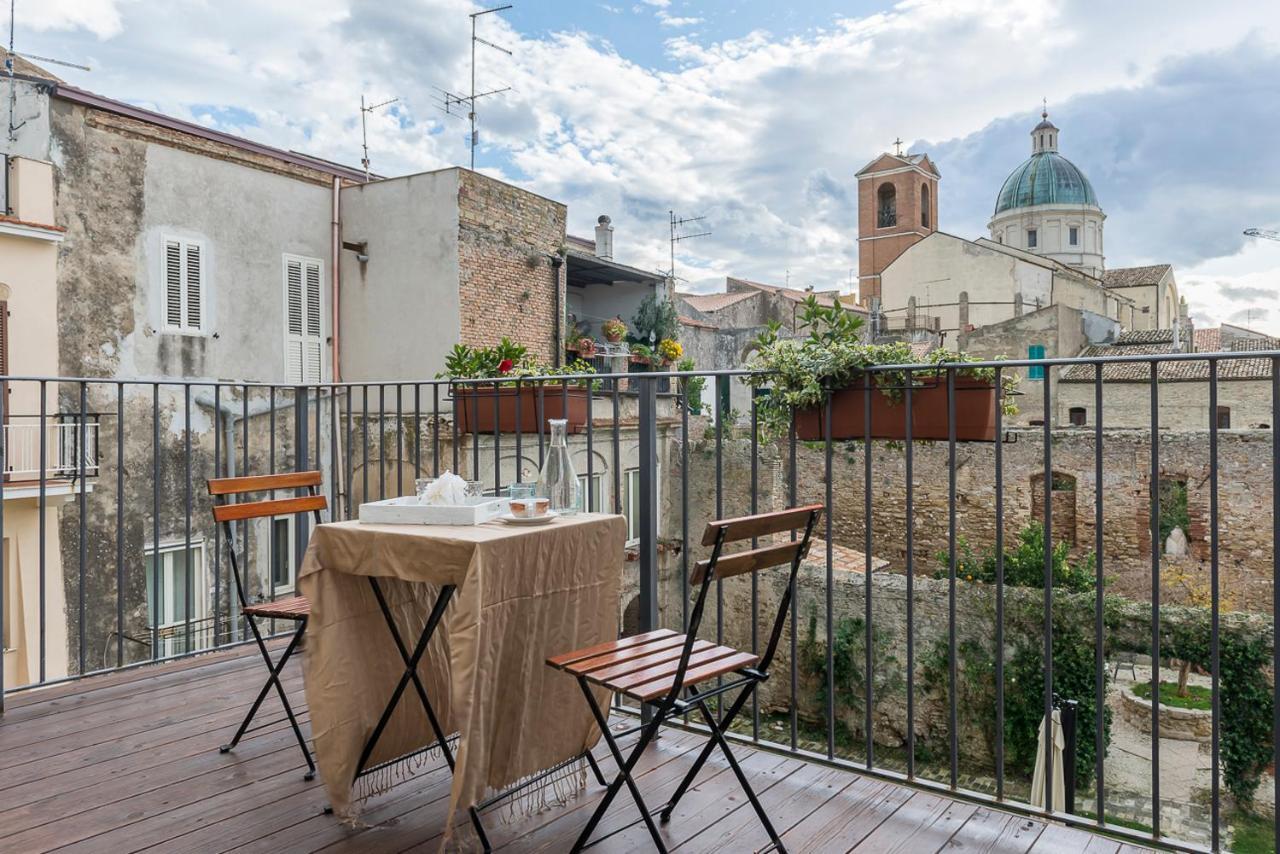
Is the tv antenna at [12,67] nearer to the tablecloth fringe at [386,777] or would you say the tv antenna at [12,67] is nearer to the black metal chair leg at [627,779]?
the tablecloth fringe at [386,777]

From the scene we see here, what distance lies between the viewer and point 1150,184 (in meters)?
43.3

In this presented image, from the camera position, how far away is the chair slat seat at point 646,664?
196 cm

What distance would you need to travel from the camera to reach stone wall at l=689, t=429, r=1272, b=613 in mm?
15375

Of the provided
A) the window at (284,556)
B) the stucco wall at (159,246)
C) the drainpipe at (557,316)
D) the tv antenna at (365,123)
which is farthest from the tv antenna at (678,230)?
the window at (284,556)

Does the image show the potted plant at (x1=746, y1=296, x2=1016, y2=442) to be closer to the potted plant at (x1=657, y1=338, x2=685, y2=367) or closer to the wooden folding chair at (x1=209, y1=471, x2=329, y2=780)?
the wooden folding chair at (x1=209, y1=471, x2=329, y2=780)

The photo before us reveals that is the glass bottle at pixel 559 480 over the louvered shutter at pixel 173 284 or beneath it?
beneath

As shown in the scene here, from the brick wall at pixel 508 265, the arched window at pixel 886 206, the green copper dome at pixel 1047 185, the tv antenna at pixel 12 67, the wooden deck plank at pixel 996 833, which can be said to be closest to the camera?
the wooden deck plank at pixel 996 833

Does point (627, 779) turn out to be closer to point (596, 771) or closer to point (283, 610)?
point (596, 771)

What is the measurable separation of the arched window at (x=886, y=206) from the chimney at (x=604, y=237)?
1078 inches

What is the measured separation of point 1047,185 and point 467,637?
51.4 m

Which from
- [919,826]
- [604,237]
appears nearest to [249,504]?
[919,826]

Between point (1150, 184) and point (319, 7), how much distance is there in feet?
149

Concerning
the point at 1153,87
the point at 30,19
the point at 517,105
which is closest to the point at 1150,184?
the point at 1153,87

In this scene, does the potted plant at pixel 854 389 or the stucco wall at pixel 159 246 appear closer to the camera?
the potted plant at pixel 854 389
